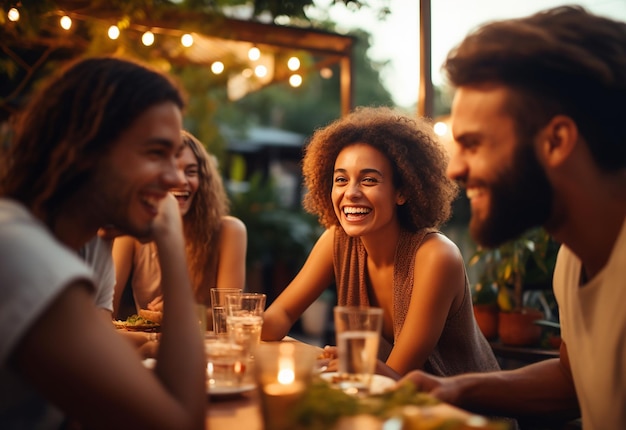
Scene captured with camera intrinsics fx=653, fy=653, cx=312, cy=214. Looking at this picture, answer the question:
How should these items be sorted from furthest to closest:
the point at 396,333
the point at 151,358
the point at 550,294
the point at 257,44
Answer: the point at 257,44 → the point at 550,294 → the point at 396,333 → the point at 151,358

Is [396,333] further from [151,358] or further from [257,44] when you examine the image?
[257,44]

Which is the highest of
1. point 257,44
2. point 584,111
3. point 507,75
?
point 257,44

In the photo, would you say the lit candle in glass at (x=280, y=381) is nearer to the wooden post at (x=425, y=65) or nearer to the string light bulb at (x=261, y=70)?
the wooden post at (x=425, y=65)

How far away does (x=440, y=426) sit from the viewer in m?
1.19

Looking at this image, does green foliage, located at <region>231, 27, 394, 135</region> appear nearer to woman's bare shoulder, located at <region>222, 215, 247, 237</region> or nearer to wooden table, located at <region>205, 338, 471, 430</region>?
woman's bare shoulder, located at <region>222, 215, 247, 237</region>

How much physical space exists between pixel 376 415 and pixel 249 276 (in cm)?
843

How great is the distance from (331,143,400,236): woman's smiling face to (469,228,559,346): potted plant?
1099 mm

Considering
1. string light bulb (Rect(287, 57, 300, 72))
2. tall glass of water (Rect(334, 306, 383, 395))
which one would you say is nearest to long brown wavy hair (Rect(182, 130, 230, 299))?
tall glass of water (Rect(334, 306, 383, 395))

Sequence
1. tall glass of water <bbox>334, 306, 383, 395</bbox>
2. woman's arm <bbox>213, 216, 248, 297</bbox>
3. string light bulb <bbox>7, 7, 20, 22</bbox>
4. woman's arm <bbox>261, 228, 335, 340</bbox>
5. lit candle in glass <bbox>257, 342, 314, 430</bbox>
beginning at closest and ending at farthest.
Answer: lit candle in glass <bbox>257, 342, 314, 430</bbox>
tall glass of water <bbox>334, 306, 383, 395</bbox>
woman's arm <bbox>261, 228, 335, 340</bbox>
woman's arm <bbox>213, 216, 248, 297</bbox>
string light bulb <bbox>7, 7, 20, 22</bbox>

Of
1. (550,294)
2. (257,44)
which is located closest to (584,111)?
(550,294)

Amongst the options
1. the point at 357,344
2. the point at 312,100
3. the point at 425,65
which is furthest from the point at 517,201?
the point at 312,100

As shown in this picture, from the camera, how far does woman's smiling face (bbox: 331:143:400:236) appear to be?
308 cm

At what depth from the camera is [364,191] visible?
3.12m

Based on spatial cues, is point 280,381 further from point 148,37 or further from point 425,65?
point 148,37
